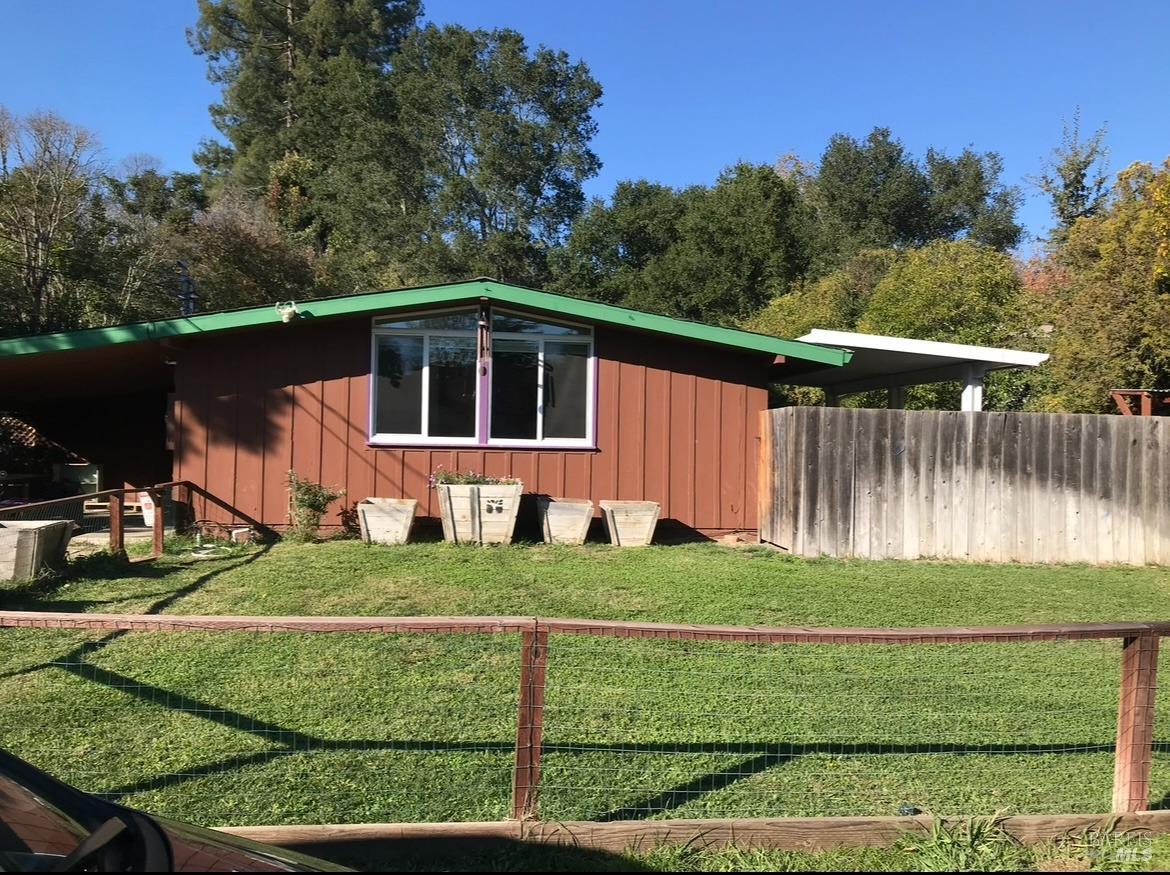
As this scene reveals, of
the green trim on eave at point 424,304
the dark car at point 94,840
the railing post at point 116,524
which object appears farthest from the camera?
the green trim on eave at point 424,304

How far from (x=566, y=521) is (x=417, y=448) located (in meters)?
2.08

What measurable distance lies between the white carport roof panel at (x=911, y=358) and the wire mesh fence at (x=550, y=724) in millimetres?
5132

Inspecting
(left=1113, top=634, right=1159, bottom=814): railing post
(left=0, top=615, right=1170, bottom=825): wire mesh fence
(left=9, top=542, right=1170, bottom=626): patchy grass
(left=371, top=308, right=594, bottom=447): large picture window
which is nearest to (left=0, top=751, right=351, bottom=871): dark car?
(left=0, top=615, right=1170, bottom=825): wire mesh fence

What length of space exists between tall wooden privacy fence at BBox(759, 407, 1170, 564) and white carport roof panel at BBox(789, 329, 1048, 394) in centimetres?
111

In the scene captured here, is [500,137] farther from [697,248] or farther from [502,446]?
[502,446]

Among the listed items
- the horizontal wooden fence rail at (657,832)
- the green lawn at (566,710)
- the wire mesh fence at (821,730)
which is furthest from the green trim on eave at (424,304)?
the horizontal wooden fence rail at (657,832)

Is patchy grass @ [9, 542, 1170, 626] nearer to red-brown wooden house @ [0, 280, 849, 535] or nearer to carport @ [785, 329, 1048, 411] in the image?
red-brown wooden house @ [0, 280, 849, 535]

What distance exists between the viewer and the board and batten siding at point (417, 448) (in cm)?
953

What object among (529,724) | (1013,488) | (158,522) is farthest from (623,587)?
(1013,488)

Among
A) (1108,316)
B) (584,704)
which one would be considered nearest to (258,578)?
(584,704)

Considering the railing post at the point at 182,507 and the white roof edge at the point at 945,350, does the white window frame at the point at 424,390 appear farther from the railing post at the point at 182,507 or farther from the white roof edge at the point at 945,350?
the white roof edge at the point at 945,350

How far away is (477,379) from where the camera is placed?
9.81 metres

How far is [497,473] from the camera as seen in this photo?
984 cm

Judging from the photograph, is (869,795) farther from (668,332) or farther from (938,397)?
(938,397)
